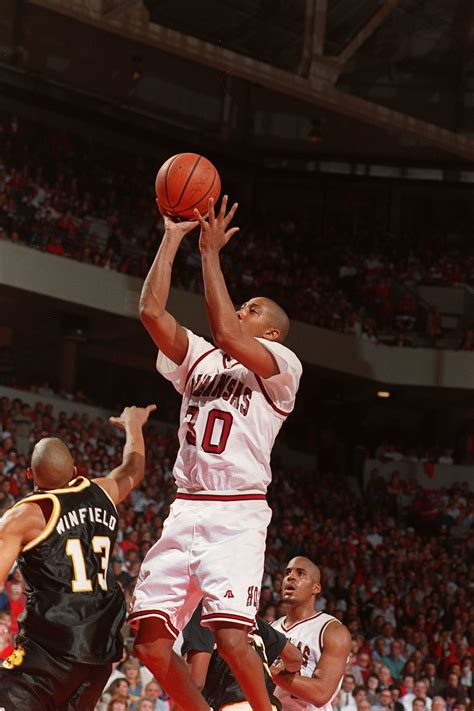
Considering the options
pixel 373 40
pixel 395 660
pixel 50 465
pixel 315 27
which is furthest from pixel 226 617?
pixel 373 40

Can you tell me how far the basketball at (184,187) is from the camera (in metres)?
5.21

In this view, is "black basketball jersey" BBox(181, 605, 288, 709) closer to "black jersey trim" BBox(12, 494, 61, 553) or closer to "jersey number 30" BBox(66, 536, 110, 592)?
"jersey number 30" BBox(66, 536, 110, 592)

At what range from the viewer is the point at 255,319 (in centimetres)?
548

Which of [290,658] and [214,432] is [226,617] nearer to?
[214,432]

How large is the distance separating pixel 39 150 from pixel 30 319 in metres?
3.87

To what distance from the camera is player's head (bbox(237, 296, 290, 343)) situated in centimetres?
546

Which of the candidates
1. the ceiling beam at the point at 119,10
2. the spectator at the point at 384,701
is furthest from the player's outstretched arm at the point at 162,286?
the ceiling beam at the point at 119,10

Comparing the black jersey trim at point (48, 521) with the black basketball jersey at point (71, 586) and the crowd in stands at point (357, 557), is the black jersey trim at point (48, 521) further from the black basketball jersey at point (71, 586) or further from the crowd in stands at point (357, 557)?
the crowd in stands at point (357, 557)

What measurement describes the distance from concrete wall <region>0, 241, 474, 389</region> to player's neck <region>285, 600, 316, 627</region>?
14.5m

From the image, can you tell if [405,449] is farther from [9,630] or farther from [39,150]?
[9,630]

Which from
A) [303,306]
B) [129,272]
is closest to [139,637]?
[129,272]

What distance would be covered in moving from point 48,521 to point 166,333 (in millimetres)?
1050

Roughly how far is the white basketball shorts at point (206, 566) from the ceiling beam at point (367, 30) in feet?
41.7

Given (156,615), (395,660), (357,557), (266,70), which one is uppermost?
(266,70)
